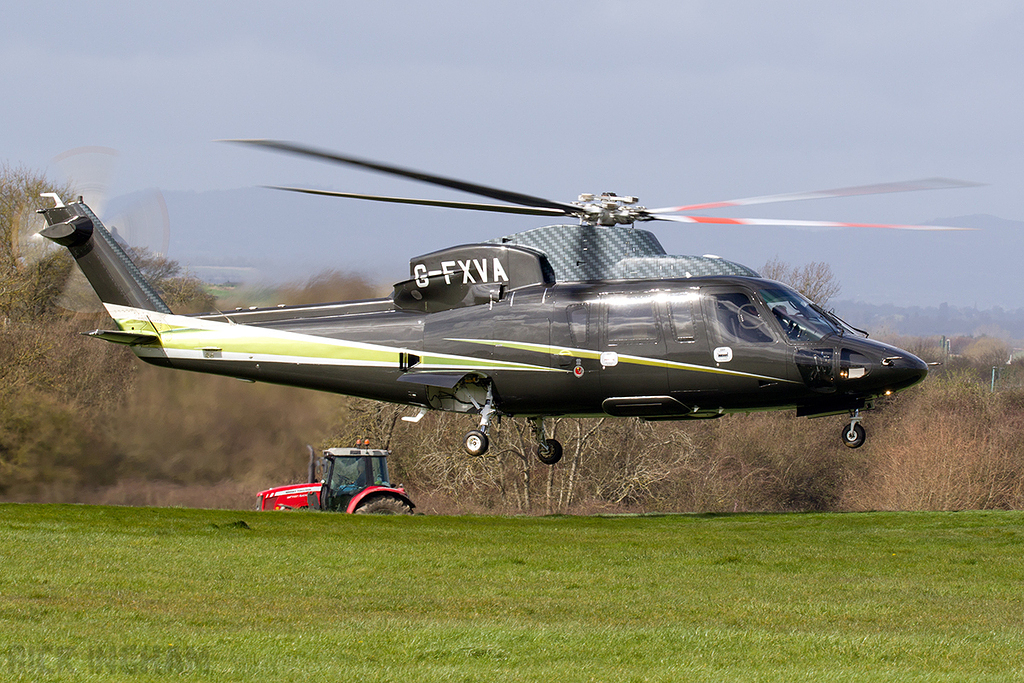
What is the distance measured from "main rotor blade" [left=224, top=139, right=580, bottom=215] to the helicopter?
1.3 inches

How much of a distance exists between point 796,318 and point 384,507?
17.7m

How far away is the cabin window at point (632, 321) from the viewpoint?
13.1m

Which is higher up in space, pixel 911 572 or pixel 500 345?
pixel 500 345

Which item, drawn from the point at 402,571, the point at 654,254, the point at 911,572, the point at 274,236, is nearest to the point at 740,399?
the point at 654,254

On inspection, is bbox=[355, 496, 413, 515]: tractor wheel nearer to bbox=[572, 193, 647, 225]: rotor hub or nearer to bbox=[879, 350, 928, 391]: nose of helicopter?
bbox=[572, 193, 647, 225]: rotor hub

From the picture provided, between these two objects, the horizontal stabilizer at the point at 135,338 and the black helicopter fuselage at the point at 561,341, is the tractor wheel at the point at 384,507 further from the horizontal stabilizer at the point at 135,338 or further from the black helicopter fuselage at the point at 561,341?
the horizontal stabilizer at the point at 135,338

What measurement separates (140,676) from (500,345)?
5515 millimetres

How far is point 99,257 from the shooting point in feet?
55.4

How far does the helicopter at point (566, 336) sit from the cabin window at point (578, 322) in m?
0.01

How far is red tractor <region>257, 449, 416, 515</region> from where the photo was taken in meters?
28.6

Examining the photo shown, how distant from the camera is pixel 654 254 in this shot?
14109 millimetres

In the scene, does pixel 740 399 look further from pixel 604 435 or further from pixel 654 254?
pixel 604 435

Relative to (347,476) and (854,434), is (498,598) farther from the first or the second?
(347,476)

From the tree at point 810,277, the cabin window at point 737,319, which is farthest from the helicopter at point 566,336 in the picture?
the tree at point 810,277
